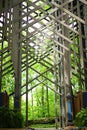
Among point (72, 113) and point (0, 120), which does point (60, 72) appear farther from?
point (0, 120)

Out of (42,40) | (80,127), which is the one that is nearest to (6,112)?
(80,127)

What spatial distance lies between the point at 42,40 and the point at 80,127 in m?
9.68

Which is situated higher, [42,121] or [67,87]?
[67,87]

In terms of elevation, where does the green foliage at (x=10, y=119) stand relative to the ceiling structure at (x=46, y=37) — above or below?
below

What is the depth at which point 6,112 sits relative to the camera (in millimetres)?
4965

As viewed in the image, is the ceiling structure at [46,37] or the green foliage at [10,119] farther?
the ceiling structure at [46,37]

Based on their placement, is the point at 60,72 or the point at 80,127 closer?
the point at 80,127

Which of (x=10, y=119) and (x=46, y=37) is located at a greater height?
(x=46, y=37)

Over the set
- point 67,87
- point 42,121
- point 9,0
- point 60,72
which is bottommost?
point 42,121

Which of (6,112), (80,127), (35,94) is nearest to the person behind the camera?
(6,112)

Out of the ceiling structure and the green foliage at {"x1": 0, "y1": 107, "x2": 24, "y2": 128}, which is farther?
the ceiling structure

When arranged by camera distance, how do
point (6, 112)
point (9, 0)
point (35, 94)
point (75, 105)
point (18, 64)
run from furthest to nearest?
point (35, 94)
point (18, 64)
point (75, 105)
point (9, 0)
point (6, 112)

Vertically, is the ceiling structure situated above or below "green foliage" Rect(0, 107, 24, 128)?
above

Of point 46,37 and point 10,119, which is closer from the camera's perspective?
point 10,119
